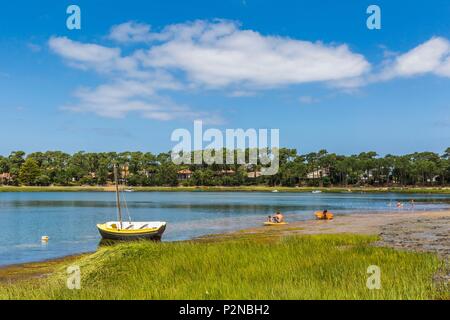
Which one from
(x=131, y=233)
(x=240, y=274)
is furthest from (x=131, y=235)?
(x=240, y=274)

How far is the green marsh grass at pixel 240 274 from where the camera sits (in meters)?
13.6

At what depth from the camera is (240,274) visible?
17703 millimetres

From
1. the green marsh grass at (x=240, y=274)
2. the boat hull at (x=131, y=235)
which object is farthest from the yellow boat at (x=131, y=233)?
the green marsh grass at (x=240, y=274)

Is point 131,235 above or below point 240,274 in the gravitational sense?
below

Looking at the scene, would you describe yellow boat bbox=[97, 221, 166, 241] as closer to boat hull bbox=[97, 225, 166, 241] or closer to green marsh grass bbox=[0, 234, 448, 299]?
boat hull bbox=[97, 225, 166, 241]

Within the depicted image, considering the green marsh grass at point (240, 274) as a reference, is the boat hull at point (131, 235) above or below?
below

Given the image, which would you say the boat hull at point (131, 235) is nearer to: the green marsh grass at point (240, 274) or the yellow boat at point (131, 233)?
the yellow boat at point (131, 233)

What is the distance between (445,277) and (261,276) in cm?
625

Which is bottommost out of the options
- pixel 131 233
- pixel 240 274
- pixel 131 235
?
pixel 131 235

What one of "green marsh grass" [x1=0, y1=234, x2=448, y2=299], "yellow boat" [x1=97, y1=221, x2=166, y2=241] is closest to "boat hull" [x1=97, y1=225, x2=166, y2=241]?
"yellow boat" [x1=97, y1=221, x2=166, y2=241]

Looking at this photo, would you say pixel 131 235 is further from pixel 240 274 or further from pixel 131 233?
pixel 240 274

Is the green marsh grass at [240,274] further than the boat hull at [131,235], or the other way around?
the boat hull at [131,235]
